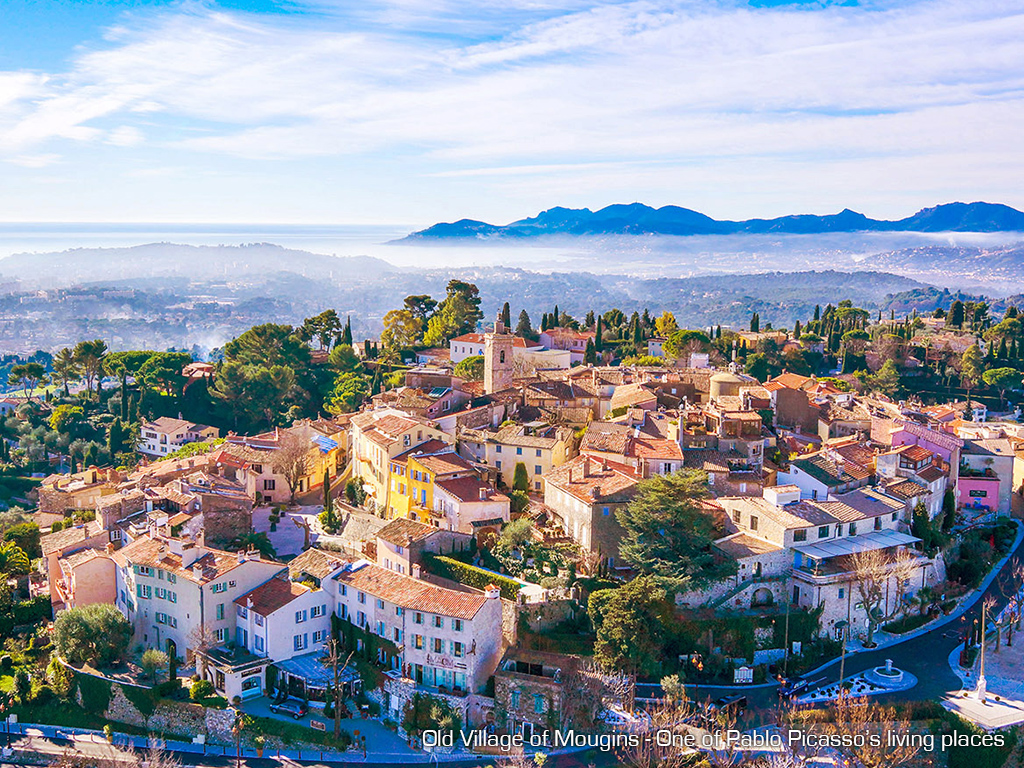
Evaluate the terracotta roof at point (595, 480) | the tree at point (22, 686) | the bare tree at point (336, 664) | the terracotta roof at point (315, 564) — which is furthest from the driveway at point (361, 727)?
the terracotta roof at point (595, 480)

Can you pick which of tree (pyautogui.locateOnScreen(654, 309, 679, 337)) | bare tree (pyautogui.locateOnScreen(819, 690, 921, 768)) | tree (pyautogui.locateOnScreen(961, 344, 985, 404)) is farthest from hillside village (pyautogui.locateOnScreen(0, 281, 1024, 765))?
tree (pyautogui.locateOnScreen(654, 309, 679, 337))

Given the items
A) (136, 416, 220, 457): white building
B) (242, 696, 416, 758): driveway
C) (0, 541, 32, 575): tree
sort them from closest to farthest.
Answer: (242, 696, 416, 758): driveway → (0, 541, 32, 575): tree → (136, 416, 220, 457): white building

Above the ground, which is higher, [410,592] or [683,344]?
[683,344]

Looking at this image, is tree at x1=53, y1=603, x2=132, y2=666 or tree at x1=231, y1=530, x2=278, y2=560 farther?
tree at x1=231, y1=530, x2=278, y2=560

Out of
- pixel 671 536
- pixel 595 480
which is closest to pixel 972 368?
pixel 595 480

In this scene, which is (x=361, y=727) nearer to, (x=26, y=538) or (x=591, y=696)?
(x=591, y=696)

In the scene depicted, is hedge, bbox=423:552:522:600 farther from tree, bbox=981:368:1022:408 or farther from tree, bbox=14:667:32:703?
tree, bbox=981:368:1022:408

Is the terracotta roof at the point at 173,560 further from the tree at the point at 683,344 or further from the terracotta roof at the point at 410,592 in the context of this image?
the tree at the point at 683,344

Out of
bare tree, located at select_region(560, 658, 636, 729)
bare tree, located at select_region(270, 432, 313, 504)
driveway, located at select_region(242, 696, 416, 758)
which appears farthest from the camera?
bare tree, located at select_region(270, 432, 313, 504)
